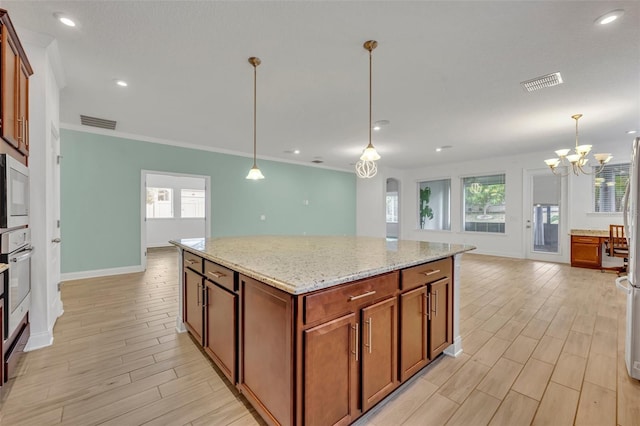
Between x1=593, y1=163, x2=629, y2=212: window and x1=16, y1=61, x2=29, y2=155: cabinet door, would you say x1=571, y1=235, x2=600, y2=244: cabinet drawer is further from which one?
x1=16, y1=61, x2=29, y2=155: cabinet door

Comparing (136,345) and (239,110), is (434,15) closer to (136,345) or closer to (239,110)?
(239,110)

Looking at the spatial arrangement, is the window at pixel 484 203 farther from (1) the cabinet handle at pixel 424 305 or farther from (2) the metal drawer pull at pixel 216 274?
(2) the metal drawer pull at pixel 216 274

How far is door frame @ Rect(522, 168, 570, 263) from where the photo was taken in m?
6.19

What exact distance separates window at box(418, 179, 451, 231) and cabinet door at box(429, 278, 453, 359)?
669 cm

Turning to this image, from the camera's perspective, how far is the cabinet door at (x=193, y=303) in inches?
86.3

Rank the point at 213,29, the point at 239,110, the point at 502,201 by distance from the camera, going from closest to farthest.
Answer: the point at 213,29, the point at 239,110, the point at 502,201

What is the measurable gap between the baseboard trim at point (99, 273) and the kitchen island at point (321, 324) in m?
3.88

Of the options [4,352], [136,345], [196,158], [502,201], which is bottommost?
[136,345]

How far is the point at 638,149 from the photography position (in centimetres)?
190

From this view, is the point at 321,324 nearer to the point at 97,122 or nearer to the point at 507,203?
the point at 97,122

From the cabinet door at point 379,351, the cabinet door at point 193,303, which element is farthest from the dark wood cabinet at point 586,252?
the cabinet door at point 193,303

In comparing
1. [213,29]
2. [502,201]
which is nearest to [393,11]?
[213,29]

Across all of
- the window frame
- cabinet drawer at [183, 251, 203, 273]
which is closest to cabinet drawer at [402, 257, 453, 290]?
cabinet drawer at [183, 251, 203, 273]

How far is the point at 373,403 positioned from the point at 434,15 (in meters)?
2.59
